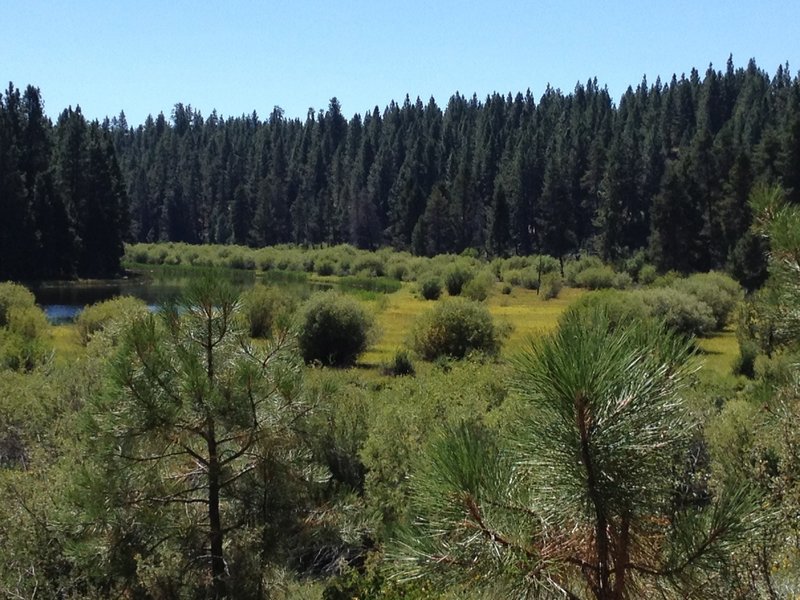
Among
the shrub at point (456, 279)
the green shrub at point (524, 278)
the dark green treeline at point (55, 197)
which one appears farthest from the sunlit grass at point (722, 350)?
the dark green treeline at point (55, 197)

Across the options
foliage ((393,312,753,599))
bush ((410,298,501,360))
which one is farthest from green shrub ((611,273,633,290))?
foliage ((393,312,753,599))

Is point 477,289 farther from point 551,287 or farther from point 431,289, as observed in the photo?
point 551,287

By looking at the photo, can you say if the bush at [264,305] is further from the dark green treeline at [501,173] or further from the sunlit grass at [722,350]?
the dark green treeline at [501,173]

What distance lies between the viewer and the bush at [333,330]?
29125 mm

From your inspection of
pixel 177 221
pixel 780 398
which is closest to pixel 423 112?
pixel 177 221

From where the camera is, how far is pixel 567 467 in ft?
8.28

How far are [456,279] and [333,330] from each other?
77.3 ft

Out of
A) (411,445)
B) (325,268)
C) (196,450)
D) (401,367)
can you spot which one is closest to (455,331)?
(401,367)

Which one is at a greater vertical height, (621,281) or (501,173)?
(501,173)

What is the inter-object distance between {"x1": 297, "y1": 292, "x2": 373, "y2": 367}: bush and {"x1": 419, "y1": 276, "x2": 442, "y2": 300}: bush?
2062 cm

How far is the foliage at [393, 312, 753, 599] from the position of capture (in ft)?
7.91

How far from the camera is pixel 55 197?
234 ft

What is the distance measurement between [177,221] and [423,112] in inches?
1939

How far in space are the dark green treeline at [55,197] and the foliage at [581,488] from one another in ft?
230
